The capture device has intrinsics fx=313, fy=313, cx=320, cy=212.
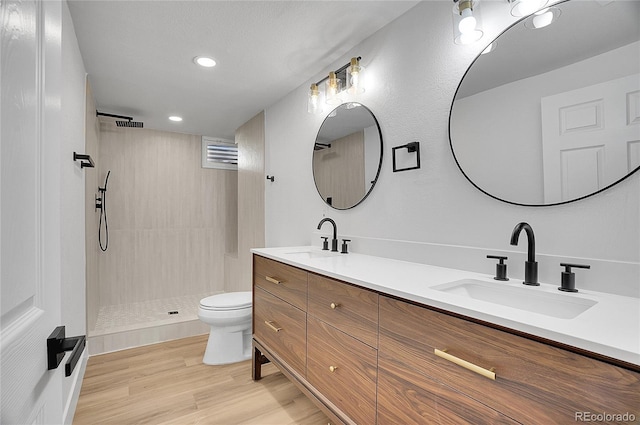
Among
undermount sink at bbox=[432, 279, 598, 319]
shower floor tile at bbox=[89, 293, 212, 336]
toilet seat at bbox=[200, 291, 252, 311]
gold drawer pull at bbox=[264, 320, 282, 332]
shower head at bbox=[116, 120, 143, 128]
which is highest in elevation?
shower head at bbox=[116, 120, 143, 128]

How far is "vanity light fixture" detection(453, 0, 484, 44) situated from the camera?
1.35m

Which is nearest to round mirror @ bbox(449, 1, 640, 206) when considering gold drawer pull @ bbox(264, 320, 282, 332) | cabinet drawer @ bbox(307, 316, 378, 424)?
cabinet drawer @ bbox(307, 316, 378, 424)

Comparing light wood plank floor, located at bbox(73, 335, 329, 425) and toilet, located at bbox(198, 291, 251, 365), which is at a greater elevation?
toilet, located at bbox(198, 291, 251, 365)

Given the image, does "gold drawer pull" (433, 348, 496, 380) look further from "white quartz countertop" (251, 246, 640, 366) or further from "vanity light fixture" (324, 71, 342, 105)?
"vanity light fixture" (324, 71, 342, 105)

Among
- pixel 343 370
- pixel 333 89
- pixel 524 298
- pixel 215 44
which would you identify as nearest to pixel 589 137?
pixel 524 298

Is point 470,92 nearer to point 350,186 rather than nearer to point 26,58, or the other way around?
point 350,186

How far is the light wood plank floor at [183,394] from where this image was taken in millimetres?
1879

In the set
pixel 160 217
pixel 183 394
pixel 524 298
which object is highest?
pixel 160 217

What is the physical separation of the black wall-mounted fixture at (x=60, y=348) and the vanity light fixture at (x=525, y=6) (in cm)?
177

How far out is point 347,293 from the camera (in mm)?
1345

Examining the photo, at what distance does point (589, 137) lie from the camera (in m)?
1.11

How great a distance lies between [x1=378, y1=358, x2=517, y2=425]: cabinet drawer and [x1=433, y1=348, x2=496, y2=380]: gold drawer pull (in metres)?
0.09

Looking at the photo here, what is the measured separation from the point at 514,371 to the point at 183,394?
84.2 inches

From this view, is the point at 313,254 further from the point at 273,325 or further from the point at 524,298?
the point at 524,298
